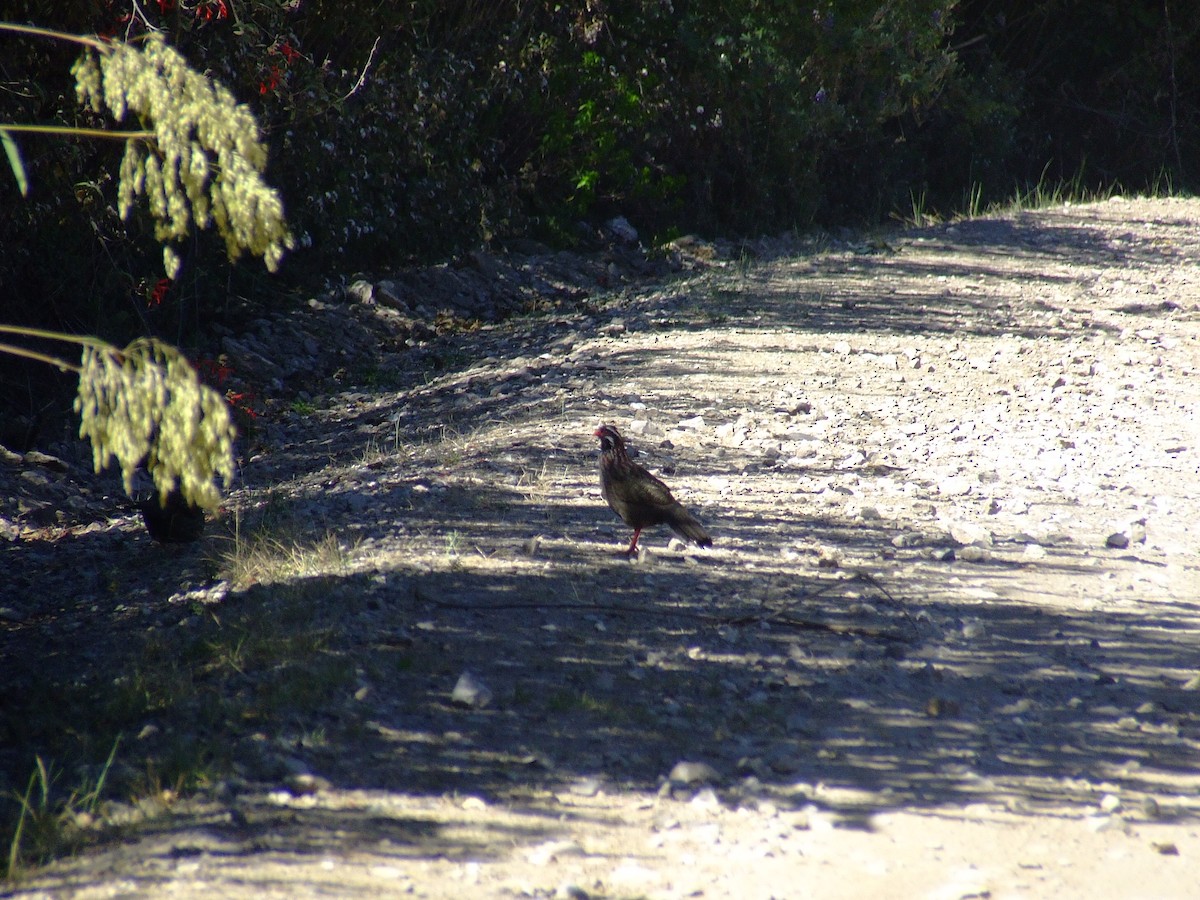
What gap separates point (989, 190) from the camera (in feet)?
75.1

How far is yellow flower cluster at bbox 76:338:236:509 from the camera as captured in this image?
322 centimetres

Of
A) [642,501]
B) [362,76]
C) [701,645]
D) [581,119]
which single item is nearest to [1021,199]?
[581,119]

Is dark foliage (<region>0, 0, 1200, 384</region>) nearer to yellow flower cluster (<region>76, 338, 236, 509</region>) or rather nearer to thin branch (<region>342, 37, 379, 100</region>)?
thin branch (<region>342, 37, 379, 100</region>)

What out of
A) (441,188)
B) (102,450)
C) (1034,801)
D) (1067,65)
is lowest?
(1034,801)

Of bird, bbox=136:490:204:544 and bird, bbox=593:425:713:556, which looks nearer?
bird, bbox=593:425:713:556

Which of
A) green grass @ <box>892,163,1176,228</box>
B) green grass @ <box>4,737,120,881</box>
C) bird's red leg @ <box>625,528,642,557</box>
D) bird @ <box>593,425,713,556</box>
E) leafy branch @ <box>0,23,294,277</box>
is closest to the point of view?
green grass @ <box>4,737,120,881</box>

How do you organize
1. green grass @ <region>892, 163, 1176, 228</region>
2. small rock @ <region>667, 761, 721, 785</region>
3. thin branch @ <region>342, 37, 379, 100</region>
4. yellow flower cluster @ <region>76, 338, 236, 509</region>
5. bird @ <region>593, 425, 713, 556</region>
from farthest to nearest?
1. green grass @ <region>892, 163, 1176, 228</region>
2. thin branch @ <region>342, 37, 379, 100</region>
3. bird @ <region>593, 425, 713, 556</region>
4. small rock @ <region>667, 761, 721, 785</region>
5. yellow flower cluster @ <region>76, 338, 236, 509</region>

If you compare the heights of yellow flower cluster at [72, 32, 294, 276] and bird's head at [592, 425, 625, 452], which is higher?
yellow flower cluster at [72, 32, 294, 276]

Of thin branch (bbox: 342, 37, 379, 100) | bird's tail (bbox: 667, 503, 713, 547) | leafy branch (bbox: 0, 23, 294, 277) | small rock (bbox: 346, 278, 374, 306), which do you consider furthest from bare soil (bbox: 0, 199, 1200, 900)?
small rock (bbox: 346, 278, 374, 306)

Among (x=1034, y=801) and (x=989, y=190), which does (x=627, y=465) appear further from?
(x=989, y=190)

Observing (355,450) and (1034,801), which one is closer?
(1034,801)

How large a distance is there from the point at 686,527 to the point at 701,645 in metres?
0.78

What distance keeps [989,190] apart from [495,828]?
21.9m

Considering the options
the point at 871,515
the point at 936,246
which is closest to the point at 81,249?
the point at 871,515
